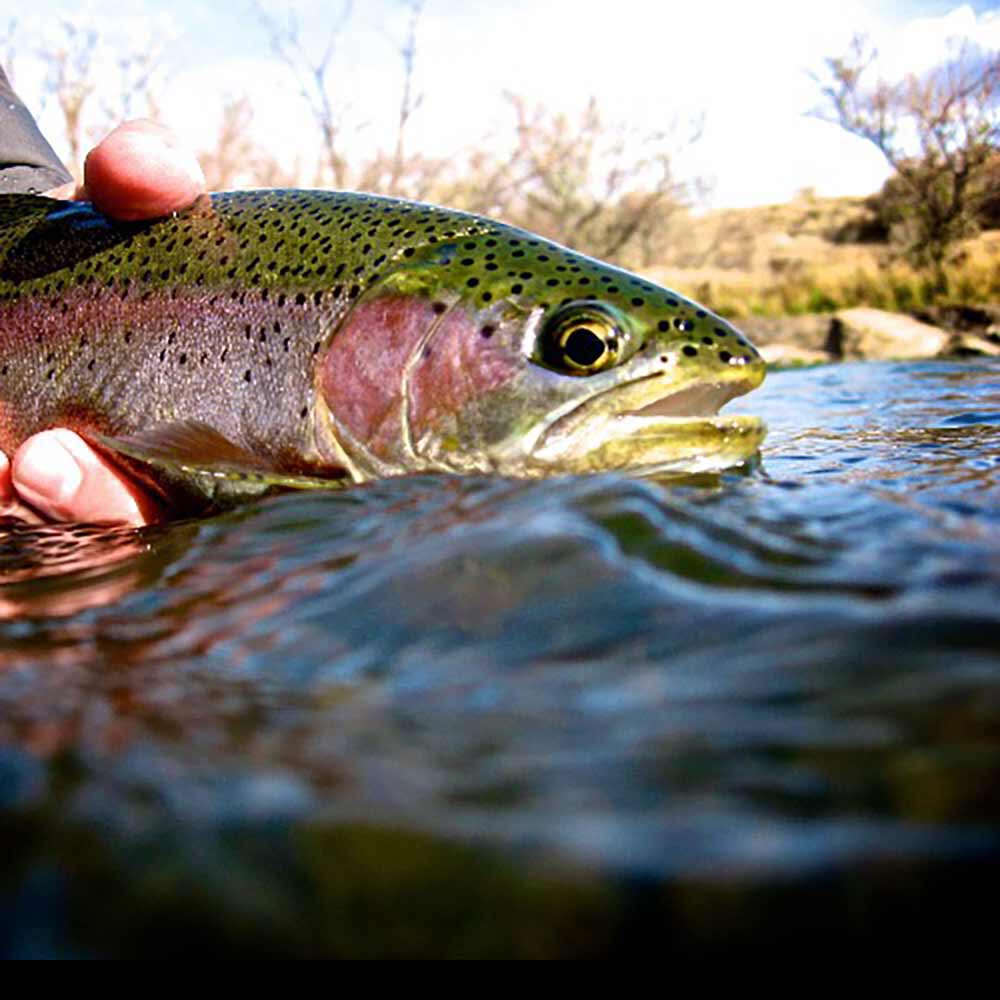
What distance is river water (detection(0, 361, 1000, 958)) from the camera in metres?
0.60

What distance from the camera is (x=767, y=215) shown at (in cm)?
5709

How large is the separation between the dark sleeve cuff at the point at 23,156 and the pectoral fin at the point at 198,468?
6.66 ft

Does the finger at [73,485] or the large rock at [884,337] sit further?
the large rock at [884,337]

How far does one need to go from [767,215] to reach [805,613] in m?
61.5

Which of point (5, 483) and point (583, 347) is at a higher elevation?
point (583, 347)

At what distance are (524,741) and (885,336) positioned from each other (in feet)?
50.7

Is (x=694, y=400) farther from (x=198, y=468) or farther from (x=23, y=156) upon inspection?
(x=23, y=156)

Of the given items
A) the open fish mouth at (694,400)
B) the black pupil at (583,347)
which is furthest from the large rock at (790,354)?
the black pupil at (583,347)

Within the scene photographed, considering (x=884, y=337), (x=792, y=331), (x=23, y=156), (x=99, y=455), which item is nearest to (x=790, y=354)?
(x=792, y=331)

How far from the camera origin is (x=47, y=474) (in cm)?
234

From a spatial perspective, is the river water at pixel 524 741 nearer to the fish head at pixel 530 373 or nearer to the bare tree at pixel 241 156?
the fish head at pixel 530 373

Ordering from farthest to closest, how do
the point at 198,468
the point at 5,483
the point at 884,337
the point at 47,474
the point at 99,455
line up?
the point at 884,337 → the point at 5,483 → the point at 99,455 → the point at 47,474 → the point at 198,468

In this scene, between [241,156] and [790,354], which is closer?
[790,354]

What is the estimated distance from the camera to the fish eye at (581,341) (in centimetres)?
209
